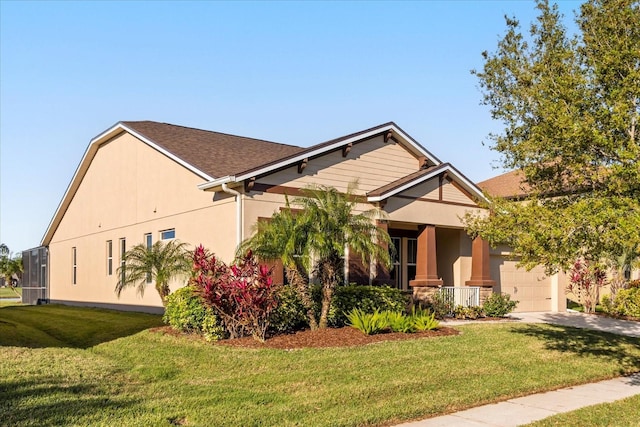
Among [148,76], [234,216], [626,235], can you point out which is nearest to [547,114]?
[626,235]

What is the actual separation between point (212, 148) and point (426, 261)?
7.85 metres

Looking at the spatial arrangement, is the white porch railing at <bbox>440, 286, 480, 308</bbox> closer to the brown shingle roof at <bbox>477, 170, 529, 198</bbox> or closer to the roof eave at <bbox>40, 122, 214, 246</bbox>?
the roof eave at <bbox>40, 122, 214, 246</bbox>

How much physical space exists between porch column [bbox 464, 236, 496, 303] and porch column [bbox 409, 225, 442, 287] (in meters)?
2.06

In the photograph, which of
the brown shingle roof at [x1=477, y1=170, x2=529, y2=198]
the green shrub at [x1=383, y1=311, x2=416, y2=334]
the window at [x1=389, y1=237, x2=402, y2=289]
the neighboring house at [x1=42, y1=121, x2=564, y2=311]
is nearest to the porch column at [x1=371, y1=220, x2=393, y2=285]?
the neighboring house at [x1=42, y1=121, x2=564, y2=311]

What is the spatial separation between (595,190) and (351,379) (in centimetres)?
494

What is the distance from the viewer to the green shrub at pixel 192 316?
12.5 m

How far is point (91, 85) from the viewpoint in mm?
16750

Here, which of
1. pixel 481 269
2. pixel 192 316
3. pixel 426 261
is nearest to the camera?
pixel 192 316

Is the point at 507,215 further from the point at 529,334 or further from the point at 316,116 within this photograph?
the point at 316,116

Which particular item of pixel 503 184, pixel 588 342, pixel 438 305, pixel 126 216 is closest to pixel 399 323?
pixel 438 305

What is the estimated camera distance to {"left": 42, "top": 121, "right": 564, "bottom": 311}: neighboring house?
51.9 ft

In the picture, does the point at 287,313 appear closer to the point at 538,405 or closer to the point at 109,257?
the point at 538,405

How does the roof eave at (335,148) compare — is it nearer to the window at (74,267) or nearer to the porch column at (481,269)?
the porch column at (481,269)

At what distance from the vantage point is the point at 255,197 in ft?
49.7
